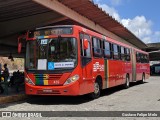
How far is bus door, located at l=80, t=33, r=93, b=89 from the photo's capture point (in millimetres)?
13516

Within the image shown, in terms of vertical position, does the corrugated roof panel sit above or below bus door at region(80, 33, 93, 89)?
above

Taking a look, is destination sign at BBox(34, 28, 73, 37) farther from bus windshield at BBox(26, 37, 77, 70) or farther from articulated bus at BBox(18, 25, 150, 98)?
bus windshield at BBox(26, 37, 77, 70)

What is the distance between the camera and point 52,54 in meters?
13.3

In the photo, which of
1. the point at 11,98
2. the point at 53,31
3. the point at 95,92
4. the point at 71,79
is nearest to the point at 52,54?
the point at 53,31

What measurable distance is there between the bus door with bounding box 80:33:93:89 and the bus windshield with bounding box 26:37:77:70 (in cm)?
47

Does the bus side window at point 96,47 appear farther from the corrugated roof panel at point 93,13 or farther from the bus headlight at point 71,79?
the corrugated roof panel at point 93,13

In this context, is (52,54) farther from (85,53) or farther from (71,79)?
(85,53)

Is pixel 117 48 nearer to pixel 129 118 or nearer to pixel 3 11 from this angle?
pixel 3 11

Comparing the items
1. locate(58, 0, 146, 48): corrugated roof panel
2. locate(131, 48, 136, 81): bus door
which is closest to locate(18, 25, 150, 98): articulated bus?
locate(58, 0, 146, 48): corrugated roof panel

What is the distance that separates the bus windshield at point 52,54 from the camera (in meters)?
13.1

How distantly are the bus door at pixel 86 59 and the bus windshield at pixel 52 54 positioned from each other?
47 cm

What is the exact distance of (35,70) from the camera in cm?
1347

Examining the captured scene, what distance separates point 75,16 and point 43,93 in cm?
799

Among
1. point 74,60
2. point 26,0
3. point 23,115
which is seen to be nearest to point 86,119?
point 23,115
